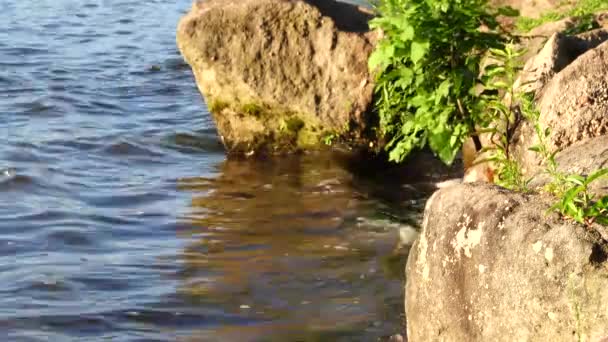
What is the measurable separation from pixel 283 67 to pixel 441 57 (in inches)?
91.3

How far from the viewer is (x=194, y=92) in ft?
41.9

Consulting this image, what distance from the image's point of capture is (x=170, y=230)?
8.02 metres

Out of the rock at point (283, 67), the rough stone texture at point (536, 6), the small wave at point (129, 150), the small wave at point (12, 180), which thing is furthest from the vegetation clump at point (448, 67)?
the rough stone texture at point (536, 6)

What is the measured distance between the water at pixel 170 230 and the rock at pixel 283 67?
30cm

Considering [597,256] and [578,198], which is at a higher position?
[578,198]

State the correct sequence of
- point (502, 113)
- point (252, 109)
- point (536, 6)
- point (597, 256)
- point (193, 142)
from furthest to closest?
1. point (536, 6)
2. point (193, 142)
3. point (252, 109)
4. point (502, 113)
5. point (597, 256)

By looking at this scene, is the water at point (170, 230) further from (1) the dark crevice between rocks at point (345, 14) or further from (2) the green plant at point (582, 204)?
(2) the green plant at point (582, 204)

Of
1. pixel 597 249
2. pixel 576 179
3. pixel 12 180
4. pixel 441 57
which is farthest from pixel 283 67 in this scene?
pixel 597 249

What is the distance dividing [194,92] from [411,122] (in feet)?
19.1

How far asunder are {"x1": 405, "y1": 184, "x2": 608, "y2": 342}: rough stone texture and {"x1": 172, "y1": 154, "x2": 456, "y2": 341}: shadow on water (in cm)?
136

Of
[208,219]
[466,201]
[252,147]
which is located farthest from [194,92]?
[466,201]

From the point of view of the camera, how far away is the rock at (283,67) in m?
9.00

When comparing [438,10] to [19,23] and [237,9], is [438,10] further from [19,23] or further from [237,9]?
[19,23]

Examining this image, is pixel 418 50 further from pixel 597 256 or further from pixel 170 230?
pixel 597 256
